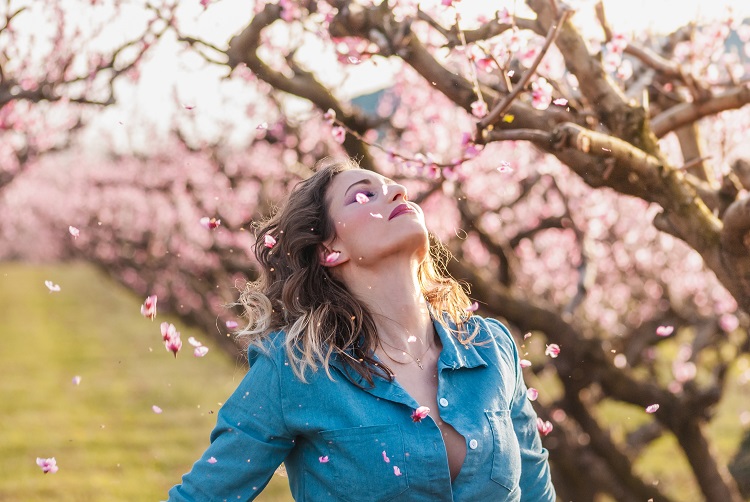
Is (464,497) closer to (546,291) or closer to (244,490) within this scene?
(244,490)

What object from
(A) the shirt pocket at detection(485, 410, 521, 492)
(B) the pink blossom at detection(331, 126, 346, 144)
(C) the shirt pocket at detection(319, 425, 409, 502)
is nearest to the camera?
(C) the shirt pocket at detection(319, 425, 409, 502)

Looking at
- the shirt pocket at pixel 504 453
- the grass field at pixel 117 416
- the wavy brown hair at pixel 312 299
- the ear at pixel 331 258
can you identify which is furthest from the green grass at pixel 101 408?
the shirt pocket at pixel 504 453

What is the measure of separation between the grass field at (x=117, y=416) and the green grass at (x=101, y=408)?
0.06ft

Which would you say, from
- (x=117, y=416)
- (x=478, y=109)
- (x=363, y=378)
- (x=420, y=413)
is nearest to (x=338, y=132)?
(x=478, y=109)

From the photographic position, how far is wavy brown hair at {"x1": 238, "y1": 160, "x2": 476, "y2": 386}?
2682 mm

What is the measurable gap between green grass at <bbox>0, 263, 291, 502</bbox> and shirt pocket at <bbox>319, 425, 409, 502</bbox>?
0.76m

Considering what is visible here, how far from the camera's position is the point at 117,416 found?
48.0 feet

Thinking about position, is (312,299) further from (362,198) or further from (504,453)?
(504,453)

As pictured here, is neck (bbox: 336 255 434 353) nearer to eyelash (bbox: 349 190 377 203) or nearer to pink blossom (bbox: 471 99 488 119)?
eyelash (bbox: 349 190 377 203)

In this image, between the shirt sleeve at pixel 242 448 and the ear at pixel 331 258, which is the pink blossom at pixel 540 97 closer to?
the ear at pixel 331 258

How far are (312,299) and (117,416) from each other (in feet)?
41.3

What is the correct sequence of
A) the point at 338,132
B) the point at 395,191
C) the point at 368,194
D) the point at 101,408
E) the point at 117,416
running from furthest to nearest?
the point at 101,408 < the point at 117,416 < the point at 338,132 < the point at 368,194 < the point at 395,191

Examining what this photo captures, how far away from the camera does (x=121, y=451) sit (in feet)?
40.2

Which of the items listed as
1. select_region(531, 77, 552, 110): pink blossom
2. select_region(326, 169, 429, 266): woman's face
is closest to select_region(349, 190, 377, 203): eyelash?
select_region(326, 169, 429, 266): woman's face
